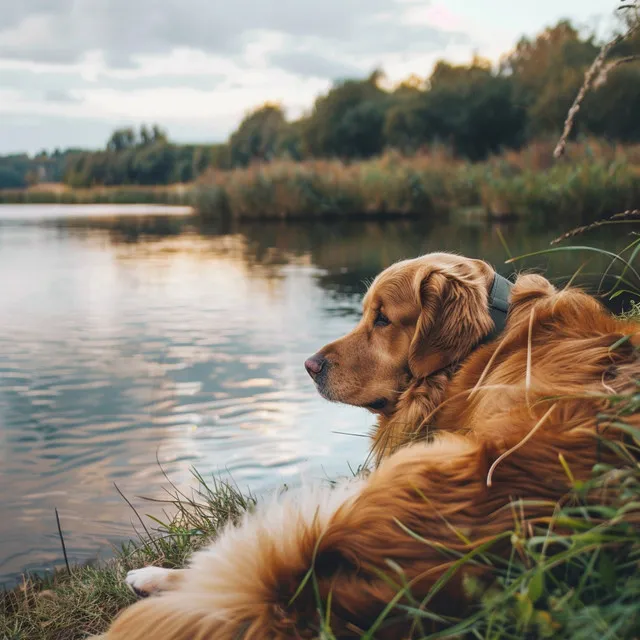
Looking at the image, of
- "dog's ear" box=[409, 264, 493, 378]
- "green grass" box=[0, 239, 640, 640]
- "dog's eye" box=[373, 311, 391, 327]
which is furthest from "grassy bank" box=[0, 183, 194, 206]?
"green grass" box=[0, 239, 640, 640]

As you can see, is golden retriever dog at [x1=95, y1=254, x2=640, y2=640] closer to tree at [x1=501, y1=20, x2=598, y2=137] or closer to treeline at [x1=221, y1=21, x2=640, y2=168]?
treeline at [x1=221, y1=21, x2=640, y2=168]

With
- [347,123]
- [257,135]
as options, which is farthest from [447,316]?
[257,135]

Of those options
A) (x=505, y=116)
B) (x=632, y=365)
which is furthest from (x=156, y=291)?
(x=505, y=116)

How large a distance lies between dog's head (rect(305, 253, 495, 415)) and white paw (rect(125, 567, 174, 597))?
109cm

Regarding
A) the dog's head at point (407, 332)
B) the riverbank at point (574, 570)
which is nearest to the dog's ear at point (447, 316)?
the dog's head at point (407, 332)

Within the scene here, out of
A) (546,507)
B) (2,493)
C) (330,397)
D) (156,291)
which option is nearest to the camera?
(546,507)

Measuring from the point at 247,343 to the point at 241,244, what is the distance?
34.3 ft

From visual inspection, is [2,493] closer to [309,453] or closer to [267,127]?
[309,453]

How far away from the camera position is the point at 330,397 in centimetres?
338

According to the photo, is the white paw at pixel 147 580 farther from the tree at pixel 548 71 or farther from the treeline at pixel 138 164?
the treeline at pixel 138 164

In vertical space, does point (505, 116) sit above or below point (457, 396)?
above

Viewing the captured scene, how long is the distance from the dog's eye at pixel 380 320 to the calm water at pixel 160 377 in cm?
66

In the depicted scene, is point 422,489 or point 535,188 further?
point 535,188

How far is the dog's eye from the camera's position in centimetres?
330
